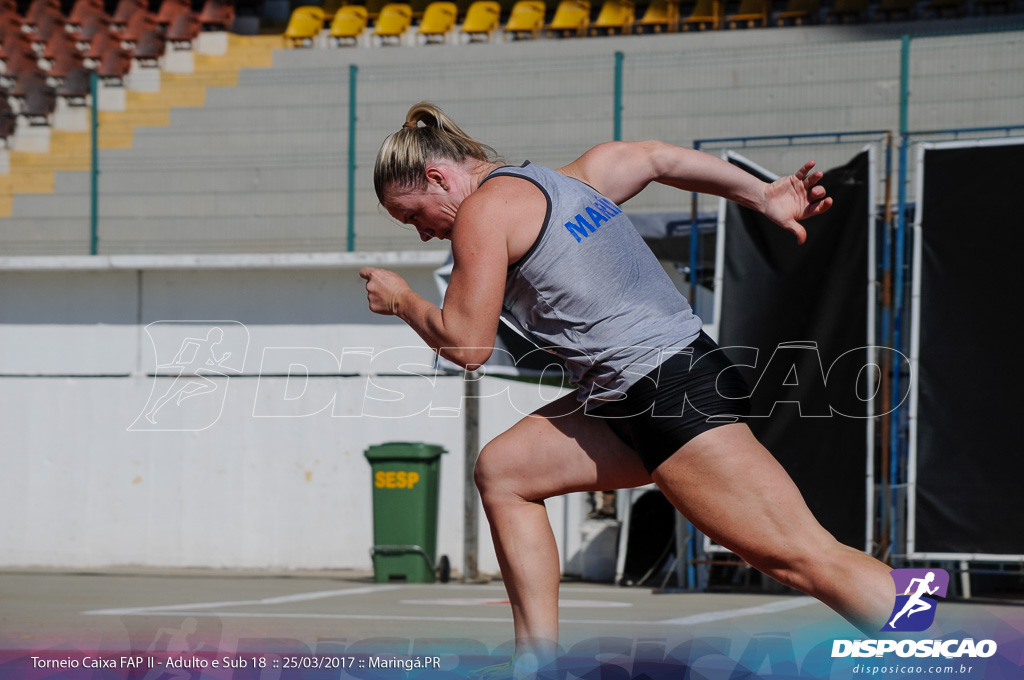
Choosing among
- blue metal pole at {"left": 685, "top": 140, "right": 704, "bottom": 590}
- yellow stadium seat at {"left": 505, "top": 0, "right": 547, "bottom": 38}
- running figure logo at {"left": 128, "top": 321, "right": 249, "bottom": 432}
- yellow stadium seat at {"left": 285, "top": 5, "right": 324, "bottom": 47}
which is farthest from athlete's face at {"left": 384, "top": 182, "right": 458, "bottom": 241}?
yellow stadium seat at {"left": 285, "top": 5, "right": 324, "bottom": 47}

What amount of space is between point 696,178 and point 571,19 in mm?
18211

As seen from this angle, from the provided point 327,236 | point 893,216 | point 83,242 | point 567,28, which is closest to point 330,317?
point 327,236

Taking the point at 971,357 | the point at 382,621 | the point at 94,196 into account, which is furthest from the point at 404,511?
the point at 94,196

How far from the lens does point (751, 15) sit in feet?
65.0

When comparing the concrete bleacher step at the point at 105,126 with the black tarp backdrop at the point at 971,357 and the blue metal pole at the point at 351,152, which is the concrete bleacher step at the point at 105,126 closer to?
the blue metal pole at the point at 351,152

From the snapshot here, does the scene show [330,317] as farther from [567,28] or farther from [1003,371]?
[567,28]

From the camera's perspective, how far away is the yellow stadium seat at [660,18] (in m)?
20.0

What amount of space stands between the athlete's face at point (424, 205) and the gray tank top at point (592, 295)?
0.16 m

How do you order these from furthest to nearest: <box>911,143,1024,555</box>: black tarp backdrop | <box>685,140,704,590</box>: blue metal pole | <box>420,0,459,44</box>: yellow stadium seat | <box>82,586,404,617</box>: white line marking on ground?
1. <box>420,0,459,44</box>: yellow stadium seat
2. <box>685,140,704,590</box>: blue metal pole
3. <box>911,143,1024,555</box>: black tarp backdrop
4. <box>82,586,404,617</box>: white line marking on ground

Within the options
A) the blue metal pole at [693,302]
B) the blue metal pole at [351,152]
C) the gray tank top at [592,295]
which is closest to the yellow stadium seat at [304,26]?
the blue metal pole at [351,152]

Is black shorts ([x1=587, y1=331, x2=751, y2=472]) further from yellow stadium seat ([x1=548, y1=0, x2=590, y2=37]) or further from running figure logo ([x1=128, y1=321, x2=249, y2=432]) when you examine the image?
yellow stadium seat ([x1=548, y1=0, x2=590, y2=37])

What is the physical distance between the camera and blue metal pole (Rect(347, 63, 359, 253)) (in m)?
12.2

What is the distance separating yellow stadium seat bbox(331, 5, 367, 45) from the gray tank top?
1898 cm

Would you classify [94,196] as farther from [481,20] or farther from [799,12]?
[799,12]
